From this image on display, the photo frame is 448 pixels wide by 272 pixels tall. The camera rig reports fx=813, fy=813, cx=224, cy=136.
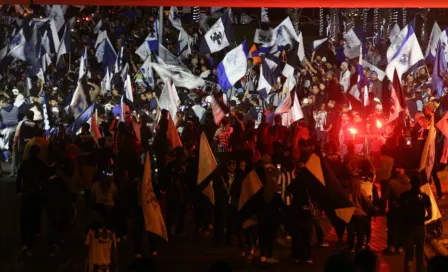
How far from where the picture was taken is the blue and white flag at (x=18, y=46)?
90.5ft

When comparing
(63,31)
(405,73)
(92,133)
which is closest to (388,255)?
(92,133)

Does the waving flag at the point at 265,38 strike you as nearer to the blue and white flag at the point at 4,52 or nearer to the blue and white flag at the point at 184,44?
the blue and white flag at the point at 184,44

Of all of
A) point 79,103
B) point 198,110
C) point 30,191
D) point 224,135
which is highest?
point 198,110

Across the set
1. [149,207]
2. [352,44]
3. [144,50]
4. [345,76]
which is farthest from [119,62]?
[149,207]

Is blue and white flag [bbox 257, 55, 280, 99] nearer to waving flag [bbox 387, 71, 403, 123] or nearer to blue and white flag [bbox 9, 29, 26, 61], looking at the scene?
waving flag [bbox 387, 71, 403, 123]

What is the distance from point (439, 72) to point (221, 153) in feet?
22.8

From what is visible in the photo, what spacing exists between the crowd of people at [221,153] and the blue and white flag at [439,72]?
8.3 inches

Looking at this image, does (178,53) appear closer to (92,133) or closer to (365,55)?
(365,55)

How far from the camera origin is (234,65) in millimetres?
23688

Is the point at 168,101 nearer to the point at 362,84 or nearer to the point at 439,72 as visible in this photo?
the point at 362,84

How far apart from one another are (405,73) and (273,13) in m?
11.5

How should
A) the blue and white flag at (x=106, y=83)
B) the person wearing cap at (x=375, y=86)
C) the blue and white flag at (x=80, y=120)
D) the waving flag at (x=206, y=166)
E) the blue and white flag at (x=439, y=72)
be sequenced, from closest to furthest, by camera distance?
the waving flag at (x=206, y=166)
the blue and white flag at (x=80, y=120)
the blue and white flag at (x=439, y=72)
the person wearing cap at (x=375, y=86)
the blue and white flag at (x=106, y=83)

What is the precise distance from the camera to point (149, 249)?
13508mm

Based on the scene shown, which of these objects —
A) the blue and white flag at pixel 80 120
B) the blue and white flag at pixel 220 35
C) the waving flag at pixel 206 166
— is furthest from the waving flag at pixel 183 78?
the waving flag at pixel 206 166
